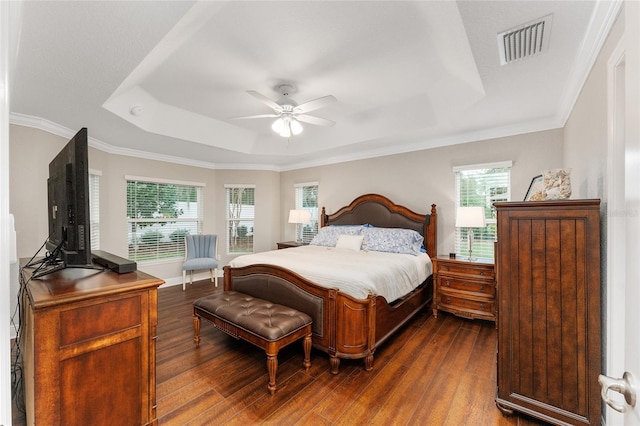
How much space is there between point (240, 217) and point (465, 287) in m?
4.30

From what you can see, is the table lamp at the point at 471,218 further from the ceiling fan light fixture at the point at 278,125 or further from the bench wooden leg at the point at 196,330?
the bench wooden leg at the point at 196,330

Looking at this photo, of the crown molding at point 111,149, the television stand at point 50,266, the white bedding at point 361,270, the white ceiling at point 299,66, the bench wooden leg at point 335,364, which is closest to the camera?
the television stand at point 50,266

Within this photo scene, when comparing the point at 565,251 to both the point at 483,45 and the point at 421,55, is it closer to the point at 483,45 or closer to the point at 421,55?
the point at 483,45

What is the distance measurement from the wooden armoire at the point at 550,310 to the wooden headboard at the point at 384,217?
6.93ft

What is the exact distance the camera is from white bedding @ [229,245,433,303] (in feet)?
7.81

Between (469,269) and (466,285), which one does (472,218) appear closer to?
(469,269)

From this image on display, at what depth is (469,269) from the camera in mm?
3256

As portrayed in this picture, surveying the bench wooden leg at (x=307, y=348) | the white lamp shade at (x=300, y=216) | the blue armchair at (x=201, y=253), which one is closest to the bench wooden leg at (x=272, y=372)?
the bench wooden leg at (x=307, y=348)

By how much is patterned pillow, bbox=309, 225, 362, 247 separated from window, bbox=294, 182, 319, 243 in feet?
3.19

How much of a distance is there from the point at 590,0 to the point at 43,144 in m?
4.95

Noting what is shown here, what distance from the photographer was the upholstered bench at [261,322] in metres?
2.05

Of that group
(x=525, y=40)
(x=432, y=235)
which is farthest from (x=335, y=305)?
(x=525, y=40)

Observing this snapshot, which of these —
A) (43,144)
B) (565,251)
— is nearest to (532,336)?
Answer: (565,251)

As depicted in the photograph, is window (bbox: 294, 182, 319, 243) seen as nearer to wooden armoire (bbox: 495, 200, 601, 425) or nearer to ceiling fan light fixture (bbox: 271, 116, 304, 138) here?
ceiling fan light fixture (bbox: 271, 116, 304, 138)
